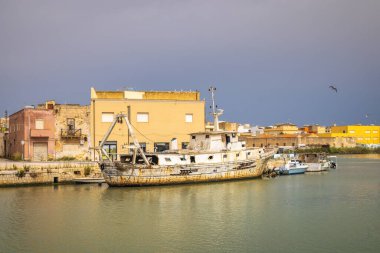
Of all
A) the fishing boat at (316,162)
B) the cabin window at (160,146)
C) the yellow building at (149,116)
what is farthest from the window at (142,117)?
the fishing boat at (316,162)

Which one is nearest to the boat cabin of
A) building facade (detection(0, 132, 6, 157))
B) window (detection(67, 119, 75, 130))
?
window (detection(67, 119, 75, 130))

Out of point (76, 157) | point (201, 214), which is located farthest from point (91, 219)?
point (76, 157)

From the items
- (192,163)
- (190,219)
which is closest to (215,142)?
(192,163)

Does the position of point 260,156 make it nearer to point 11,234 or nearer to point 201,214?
point 201,214

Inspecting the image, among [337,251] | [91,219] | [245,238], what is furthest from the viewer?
[91,219]

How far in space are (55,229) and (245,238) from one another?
870cm

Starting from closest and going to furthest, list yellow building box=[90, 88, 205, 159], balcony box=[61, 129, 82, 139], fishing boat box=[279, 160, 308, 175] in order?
balcony box=[61, 129, 82, 139]
yellow building box=[90, 88, 205, 159]
fishing boat box=[279, 160, 308, 175]

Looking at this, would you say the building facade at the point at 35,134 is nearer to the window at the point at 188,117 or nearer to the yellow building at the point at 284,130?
the window at the point at 188,117

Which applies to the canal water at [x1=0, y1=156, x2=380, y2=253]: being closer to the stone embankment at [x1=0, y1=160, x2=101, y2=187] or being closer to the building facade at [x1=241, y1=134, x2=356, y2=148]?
the stone embankment at [x1=0, y1=160, x2=101, y2=187]

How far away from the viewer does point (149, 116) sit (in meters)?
43.7

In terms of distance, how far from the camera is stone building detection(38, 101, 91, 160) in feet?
133

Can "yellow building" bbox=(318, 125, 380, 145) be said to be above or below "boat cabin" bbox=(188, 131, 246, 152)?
above

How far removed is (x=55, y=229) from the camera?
20297 mm

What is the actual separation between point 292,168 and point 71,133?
22.6 metres
